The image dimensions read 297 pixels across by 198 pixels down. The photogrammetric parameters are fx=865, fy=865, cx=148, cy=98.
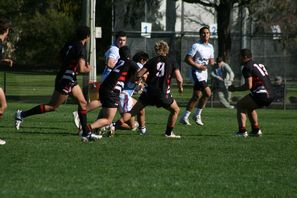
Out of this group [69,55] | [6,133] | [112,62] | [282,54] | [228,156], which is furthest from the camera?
[282,54]

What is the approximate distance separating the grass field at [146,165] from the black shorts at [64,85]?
32.7 inches

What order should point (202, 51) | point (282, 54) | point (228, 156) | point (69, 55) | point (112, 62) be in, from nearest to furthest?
point (228, 156) < point (69, 55) < point (112, 62) < point (202, 51) < point (282, 54)

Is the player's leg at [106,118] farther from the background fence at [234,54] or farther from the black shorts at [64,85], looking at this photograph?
the background fence at [234,54]

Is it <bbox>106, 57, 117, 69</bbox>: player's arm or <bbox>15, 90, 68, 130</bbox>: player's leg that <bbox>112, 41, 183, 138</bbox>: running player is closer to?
<bbox>106, 57, 117, 69</bbox>: player's arm

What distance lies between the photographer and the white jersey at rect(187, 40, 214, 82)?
19016mm

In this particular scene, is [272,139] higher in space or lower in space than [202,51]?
lower

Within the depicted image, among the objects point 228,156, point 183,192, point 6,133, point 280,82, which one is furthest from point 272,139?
point 280,82

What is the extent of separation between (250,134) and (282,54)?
3537 centimetres

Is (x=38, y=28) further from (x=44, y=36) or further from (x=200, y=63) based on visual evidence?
(x=200, y=63)

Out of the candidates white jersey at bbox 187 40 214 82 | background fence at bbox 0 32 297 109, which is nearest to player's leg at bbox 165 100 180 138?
white jersey at bbox 187 40 214 82

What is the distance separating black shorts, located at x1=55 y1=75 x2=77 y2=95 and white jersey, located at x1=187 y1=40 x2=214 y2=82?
5.01 metres

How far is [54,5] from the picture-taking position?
3051 inches

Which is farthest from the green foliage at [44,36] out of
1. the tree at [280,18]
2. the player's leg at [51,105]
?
the player's leg at [51,105]

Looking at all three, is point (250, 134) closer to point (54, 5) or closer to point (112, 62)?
point (112, 62)
